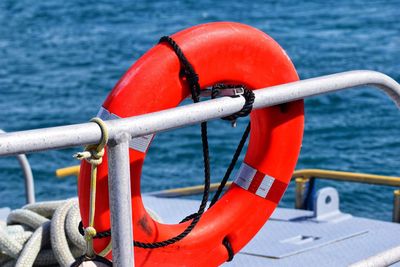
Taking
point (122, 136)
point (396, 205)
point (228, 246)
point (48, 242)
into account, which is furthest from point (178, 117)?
point (396, 205)

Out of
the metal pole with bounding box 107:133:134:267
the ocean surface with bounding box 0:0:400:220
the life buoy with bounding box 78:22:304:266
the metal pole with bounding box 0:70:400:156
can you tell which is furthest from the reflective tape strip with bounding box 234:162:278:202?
the ocean surface with bounding box 0:0:400:220

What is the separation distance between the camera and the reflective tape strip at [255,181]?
2.25m

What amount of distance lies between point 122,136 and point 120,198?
0.11 metres

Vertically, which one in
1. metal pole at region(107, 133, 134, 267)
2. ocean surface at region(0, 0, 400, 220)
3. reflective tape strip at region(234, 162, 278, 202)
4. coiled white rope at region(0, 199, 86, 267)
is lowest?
ocean surface at region(0, 0, 400, 220)

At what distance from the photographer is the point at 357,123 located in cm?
1054

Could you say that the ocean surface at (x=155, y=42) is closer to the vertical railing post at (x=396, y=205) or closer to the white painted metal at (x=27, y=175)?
the vertical railing post at (x=396, y=205)

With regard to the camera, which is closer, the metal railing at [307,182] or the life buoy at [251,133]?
the life buoy at [251,133]

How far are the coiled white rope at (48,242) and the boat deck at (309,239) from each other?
1.77 feet

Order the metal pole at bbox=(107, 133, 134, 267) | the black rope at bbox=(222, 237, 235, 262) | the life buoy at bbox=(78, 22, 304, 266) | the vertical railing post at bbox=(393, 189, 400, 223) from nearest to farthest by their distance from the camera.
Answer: the metal pole at bbox=(107, 133, 134, 267)
the life buoy at bbox=(78, 22, 304, 266)
the black rope at bbox=(222, 237, 235, 262)
the vertical railing post at bbox=(393, 189, 400, 223)

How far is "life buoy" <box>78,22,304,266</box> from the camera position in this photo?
193cm

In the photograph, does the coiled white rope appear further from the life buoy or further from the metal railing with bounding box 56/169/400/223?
the metal railing with bounding box 56/169/400/223

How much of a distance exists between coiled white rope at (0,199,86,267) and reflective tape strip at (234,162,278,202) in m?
0.52

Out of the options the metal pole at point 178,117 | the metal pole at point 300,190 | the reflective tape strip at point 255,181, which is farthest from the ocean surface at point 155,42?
the metal pole at point 178,117

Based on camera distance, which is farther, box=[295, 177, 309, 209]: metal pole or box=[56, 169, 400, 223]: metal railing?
box=[295, 177, 309, 209]: metal pole
